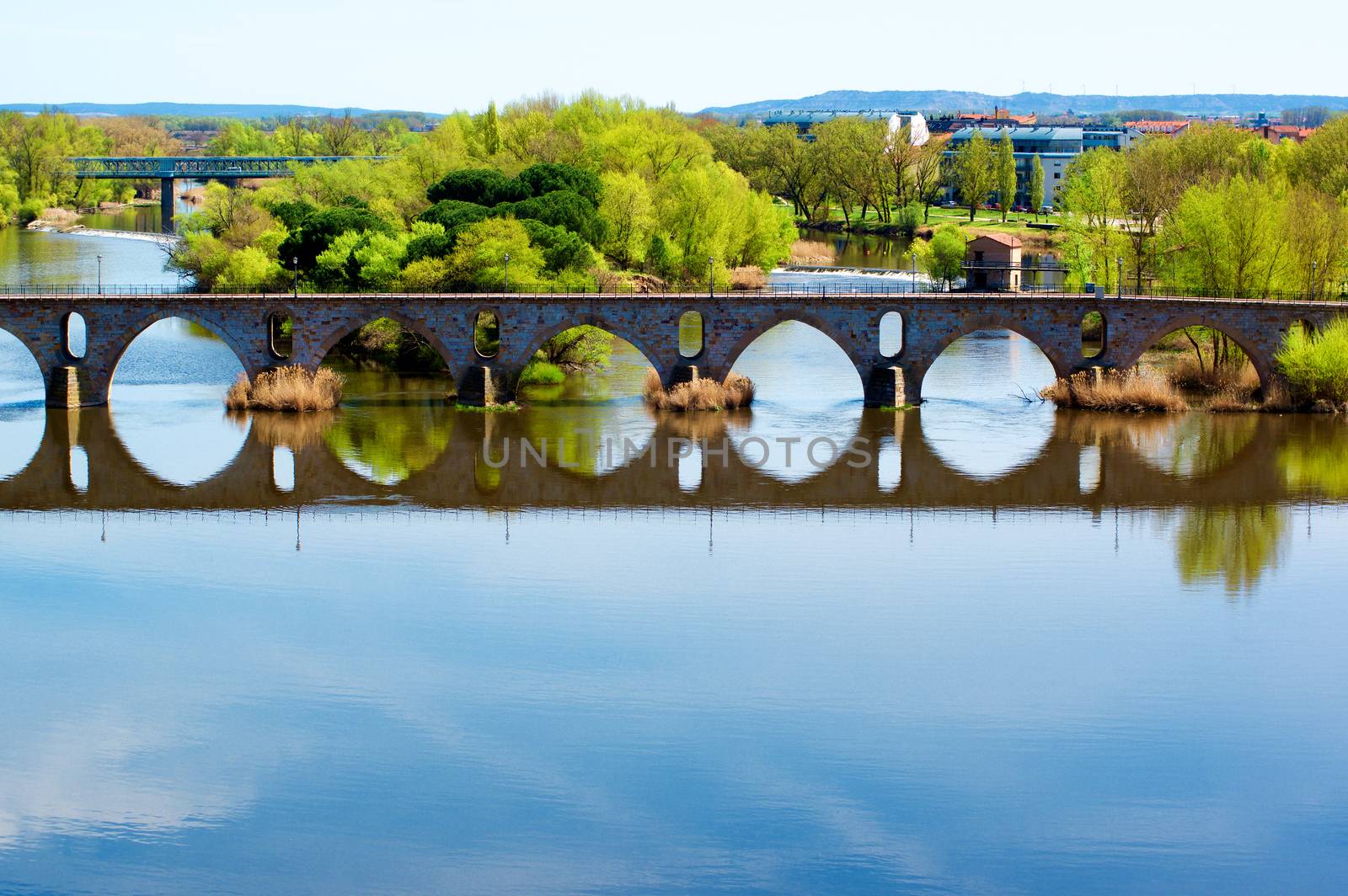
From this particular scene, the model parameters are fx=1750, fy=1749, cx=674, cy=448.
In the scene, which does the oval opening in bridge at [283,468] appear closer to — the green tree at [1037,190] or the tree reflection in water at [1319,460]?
the tree reflection in water at [1319,460]

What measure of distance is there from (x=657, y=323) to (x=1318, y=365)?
87.1ft

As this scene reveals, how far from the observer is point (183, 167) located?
7234 inches

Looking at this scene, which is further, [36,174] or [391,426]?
[36,174]

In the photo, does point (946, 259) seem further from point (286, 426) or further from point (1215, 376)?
point (286, 426)

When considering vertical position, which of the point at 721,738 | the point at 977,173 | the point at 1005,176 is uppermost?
the point at 977,173

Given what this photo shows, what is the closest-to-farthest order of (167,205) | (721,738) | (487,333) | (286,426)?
(721,738) < (286,426) < (487,333) < (167,205)

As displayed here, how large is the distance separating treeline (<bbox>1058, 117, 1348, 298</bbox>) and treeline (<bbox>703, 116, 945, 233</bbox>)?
34077mm

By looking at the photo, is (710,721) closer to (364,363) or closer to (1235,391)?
(1235,391)

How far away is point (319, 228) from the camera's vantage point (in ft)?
287

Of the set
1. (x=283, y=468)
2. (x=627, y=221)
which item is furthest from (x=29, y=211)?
(x=283, y=468)

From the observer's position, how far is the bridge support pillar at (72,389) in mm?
70062

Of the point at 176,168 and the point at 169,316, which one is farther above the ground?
the point at 176,168

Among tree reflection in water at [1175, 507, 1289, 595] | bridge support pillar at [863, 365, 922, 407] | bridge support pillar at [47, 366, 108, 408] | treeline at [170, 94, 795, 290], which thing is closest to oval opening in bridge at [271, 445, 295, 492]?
bridge support pillar at [47, 366, 108, 408]

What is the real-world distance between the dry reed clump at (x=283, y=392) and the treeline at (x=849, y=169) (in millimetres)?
88231
